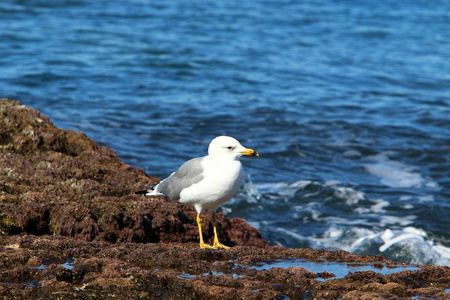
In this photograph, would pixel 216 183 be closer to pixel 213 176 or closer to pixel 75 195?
pixel 213 176

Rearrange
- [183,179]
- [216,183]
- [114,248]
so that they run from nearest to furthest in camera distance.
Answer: [114,248] → [216,183] → [183,179]

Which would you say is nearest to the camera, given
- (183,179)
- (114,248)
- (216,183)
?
(114,248)

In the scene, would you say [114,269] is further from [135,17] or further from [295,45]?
[135,17]

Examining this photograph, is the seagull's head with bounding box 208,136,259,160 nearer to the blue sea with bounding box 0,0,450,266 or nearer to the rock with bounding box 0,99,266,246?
the rock with bounding box 0,99,266,246

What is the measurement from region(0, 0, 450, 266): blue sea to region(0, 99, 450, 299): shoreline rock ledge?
2.69m

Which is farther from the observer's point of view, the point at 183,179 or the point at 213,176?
the point at 183,179

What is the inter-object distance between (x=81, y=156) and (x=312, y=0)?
26.2m

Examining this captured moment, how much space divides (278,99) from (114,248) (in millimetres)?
11307

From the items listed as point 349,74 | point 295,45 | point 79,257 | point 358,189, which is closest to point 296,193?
point 358,189

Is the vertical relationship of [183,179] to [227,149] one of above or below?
below

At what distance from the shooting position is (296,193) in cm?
986

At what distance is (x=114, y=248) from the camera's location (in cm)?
454

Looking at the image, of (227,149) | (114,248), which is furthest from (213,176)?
(114,248)

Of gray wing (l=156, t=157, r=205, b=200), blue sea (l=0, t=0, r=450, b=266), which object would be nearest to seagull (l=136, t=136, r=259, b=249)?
gray wing (l=156, t=157, r=205, b=200)
